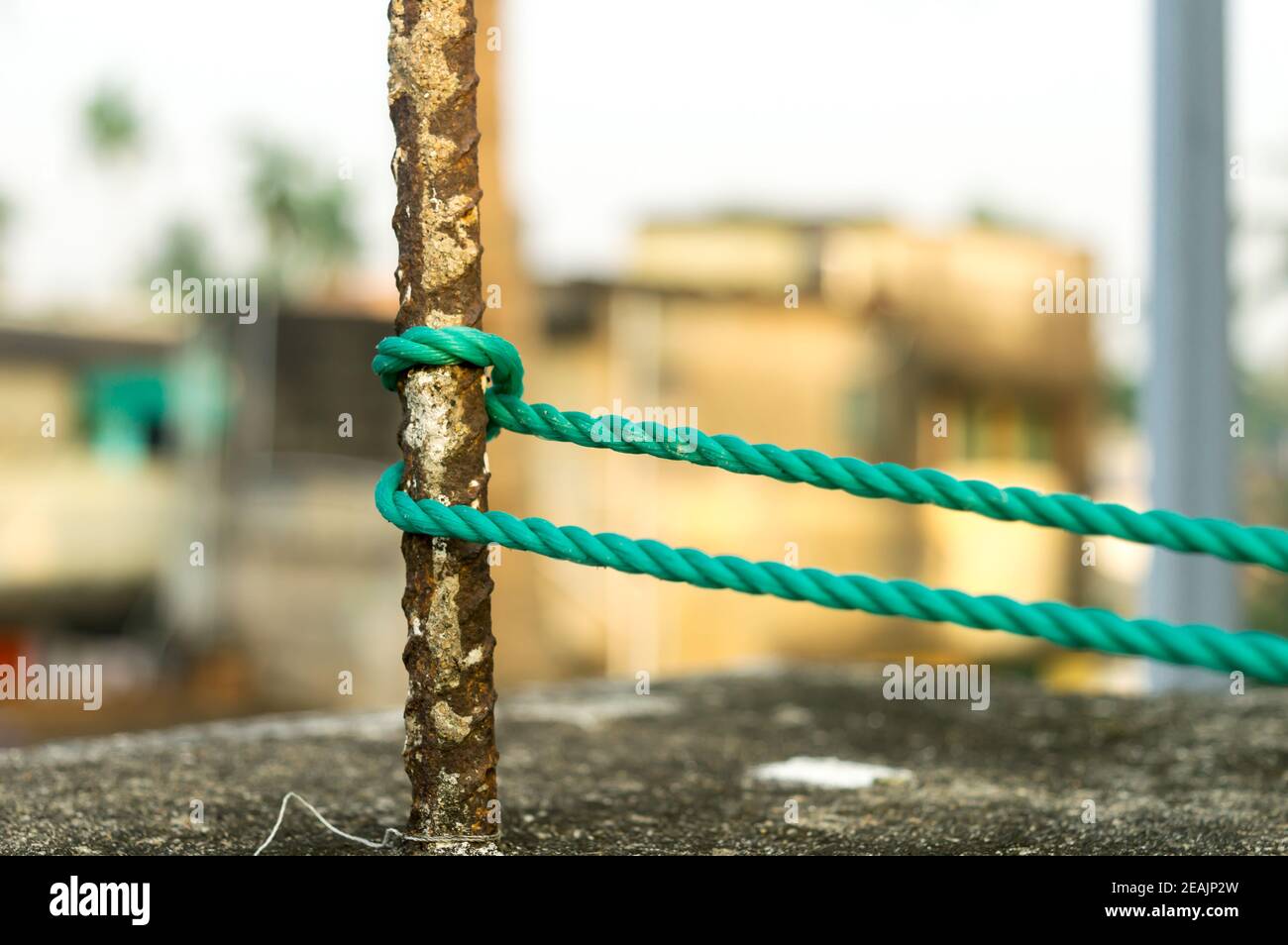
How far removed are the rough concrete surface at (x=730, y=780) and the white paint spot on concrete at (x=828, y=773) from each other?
0.03 meters

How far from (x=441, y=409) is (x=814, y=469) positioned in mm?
362

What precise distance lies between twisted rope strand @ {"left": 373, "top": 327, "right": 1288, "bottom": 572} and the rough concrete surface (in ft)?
1.18

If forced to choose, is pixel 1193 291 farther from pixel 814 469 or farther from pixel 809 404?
pixel 809 404

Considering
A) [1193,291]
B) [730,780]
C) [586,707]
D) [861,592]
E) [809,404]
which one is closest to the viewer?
[861,592]

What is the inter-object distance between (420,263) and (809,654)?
10365mm

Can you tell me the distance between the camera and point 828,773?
6.17 feet

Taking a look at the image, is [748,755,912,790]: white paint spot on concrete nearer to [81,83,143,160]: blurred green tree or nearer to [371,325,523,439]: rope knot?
[371,325,523,439]: rope knot

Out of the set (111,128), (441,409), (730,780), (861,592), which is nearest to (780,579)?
(861,592)

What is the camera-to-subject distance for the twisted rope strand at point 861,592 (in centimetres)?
118

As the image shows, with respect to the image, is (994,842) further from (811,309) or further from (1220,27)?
(811,309)

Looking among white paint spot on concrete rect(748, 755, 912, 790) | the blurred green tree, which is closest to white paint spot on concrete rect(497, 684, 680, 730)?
white paint spot on concrete rect(748, 755, 912, 790)

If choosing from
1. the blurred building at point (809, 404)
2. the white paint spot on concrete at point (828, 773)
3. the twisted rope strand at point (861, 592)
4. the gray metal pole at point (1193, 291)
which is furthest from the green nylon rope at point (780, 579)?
the blurred building at point (809, 404)
